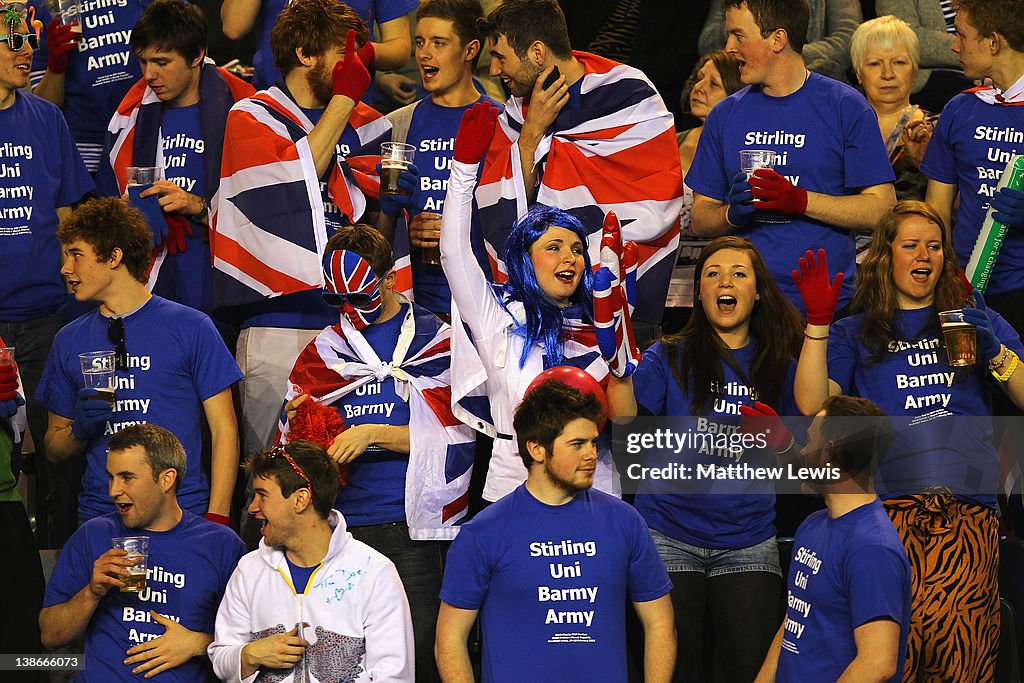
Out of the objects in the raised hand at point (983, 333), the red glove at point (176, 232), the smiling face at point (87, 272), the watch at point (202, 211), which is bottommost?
the raised hand at point (983, 333)

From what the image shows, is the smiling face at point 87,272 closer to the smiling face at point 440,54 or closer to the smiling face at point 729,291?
the smiling face at point 440,54

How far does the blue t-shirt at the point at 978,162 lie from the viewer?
578cm

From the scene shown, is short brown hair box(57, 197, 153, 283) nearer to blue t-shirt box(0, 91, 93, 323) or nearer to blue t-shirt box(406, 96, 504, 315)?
blue t-shirt box(0, 91, 93, 323)

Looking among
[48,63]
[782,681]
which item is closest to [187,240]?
[48,63]

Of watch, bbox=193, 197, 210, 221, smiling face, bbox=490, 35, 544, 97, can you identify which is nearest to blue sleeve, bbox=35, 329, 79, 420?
watch, bbox=193, 197, 210, 221

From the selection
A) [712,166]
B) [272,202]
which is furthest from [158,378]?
[712,166]

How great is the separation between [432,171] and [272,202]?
66 cm

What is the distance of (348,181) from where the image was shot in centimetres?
620

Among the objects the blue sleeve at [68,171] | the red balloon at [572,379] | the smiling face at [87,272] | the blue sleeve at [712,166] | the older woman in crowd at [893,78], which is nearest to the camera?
the red balloon at [572,379]

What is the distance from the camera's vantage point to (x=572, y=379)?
4.75m

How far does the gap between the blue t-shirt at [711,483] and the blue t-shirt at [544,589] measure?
0.59 metres

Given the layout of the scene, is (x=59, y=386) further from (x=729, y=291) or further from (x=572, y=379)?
(x=729, y=291)

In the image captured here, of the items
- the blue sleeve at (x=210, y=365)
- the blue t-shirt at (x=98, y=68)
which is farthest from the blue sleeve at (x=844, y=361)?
the blue t-shirt at (x=98, y=68)

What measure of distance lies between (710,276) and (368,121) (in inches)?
70.8
